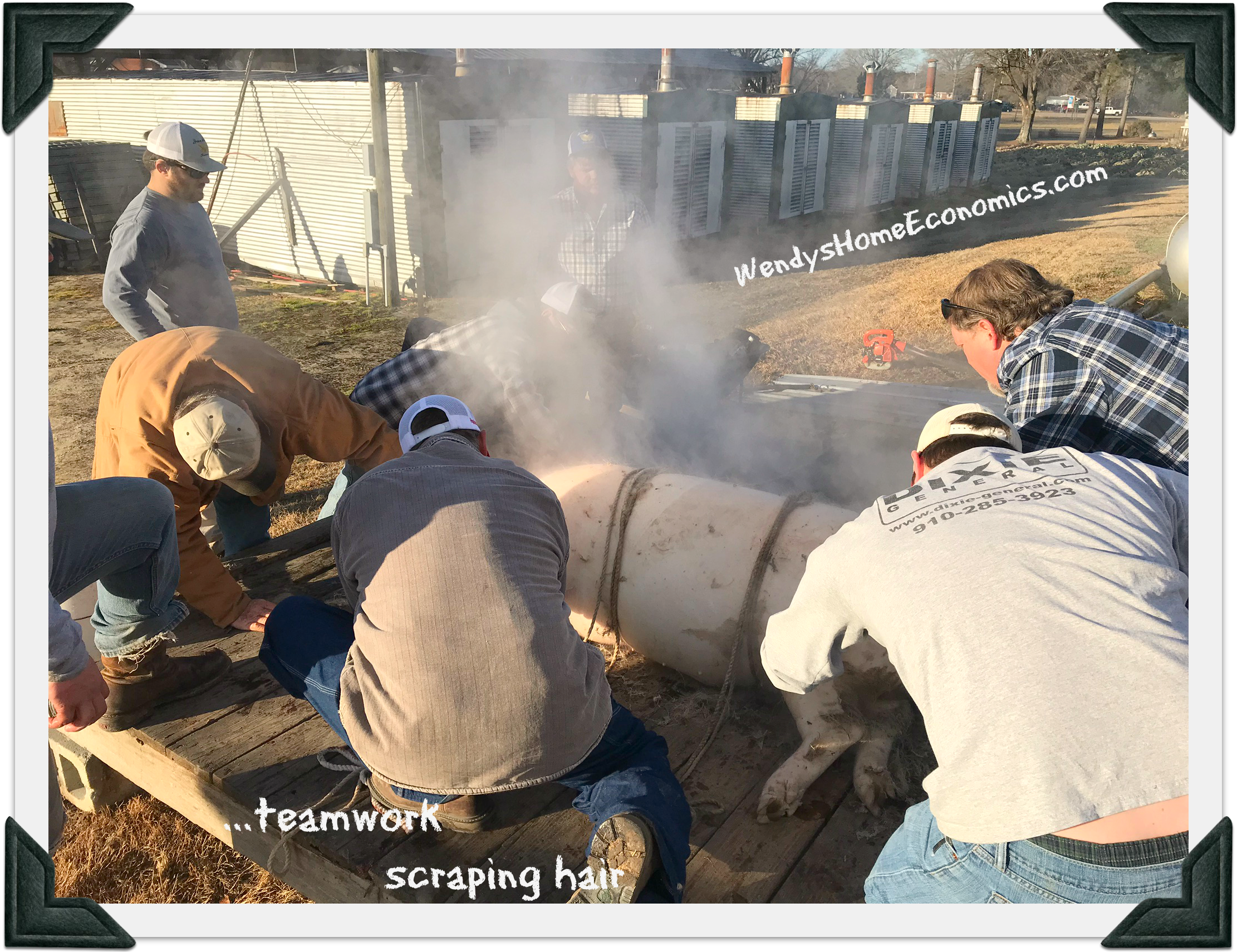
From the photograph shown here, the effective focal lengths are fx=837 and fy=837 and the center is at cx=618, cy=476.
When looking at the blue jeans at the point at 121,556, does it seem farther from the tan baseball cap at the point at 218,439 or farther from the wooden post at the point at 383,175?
the wooden post at the point at 383,175

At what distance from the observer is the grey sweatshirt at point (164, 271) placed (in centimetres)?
388

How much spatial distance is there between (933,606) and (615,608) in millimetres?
1447

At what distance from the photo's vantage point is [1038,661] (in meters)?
1.42

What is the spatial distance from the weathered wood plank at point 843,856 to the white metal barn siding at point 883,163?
14.2 meters

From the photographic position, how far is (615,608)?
9.21 ft

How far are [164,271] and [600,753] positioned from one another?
3382 mm

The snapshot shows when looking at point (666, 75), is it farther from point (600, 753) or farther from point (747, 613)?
point (600, 753)

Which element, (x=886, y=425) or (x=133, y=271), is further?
(x=886, y=425)

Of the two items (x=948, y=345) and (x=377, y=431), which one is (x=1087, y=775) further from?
(x=948, y=345)

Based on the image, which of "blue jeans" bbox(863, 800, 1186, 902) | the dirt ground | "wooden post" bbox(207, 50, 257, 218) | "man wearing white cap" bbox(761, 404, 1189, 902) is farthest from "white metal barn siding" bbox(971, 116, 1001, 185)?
"blue jeans" bbox(863, 800, 1186, 902)

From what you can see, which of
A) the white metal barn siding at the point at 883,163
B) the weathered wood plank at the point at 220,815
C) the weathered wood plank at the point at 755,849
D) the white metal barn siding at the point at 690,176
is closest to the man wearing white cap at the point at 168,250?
the weathered wood plank at the point at 220,815

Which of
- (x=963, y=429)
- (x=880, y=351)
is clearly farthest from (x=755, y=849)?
(x=880, y=351)

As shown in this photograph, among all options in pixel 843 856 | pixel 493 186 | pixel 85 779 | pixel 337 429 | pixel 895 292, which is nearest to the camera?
pixel 843 856

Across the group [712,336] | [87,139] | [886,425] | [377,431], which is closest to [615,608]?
[377,431]
